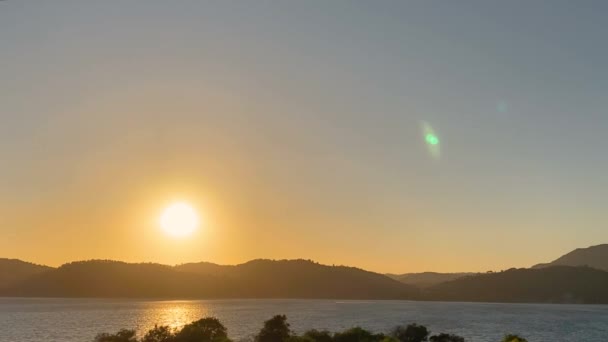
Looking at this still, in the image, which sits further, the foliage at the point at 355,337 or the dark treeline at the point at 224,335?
the foliage at the point at 355,337

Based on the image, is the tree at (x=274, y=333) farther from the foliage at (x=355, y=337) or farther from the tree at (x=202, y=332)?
the foliage at (x=355, y=337)

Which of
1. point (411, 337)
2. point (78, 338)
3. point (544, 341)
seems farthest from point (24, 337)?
point (544, 341)

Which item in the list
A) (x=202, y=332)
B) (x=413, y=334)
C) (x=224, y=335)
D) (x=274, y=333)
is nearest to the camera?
(x=202, y=332)

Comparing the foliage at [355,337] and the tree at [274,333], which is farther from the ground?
the tree at [274,333]

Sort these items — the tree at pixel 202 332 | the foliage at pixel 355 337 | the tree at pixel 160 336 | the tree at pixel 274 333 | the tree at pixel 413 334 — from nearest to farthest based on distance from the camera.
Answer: the tree at pixel 202 332, the tree at pixel 160 336, the foliage at pixel 355 337, the tree at pixel 274 333, the tree at pixel 413 334

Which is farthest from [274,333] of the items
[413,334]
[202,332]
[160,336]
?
[413,334]

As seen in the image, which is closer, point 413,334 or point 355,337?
point 355,337

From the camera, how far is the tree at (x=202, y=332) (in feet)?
303

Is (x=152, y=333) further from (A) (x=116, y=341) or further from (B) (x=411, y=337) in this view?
(B) (x=411, y=337)

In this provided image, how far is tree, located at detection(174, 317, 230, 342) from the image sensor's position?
92.3 meters

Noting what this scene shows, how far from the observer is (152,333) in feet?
316

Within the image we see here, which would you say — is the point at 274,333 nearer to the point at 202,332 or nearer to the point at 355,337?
the point at 202,332

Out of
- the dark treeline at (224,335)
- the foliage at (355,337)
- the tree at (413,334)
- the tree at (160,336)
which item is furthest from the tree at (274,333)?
the tree at (413,334)

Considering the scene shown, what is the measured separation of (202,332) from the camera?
96.1 m
